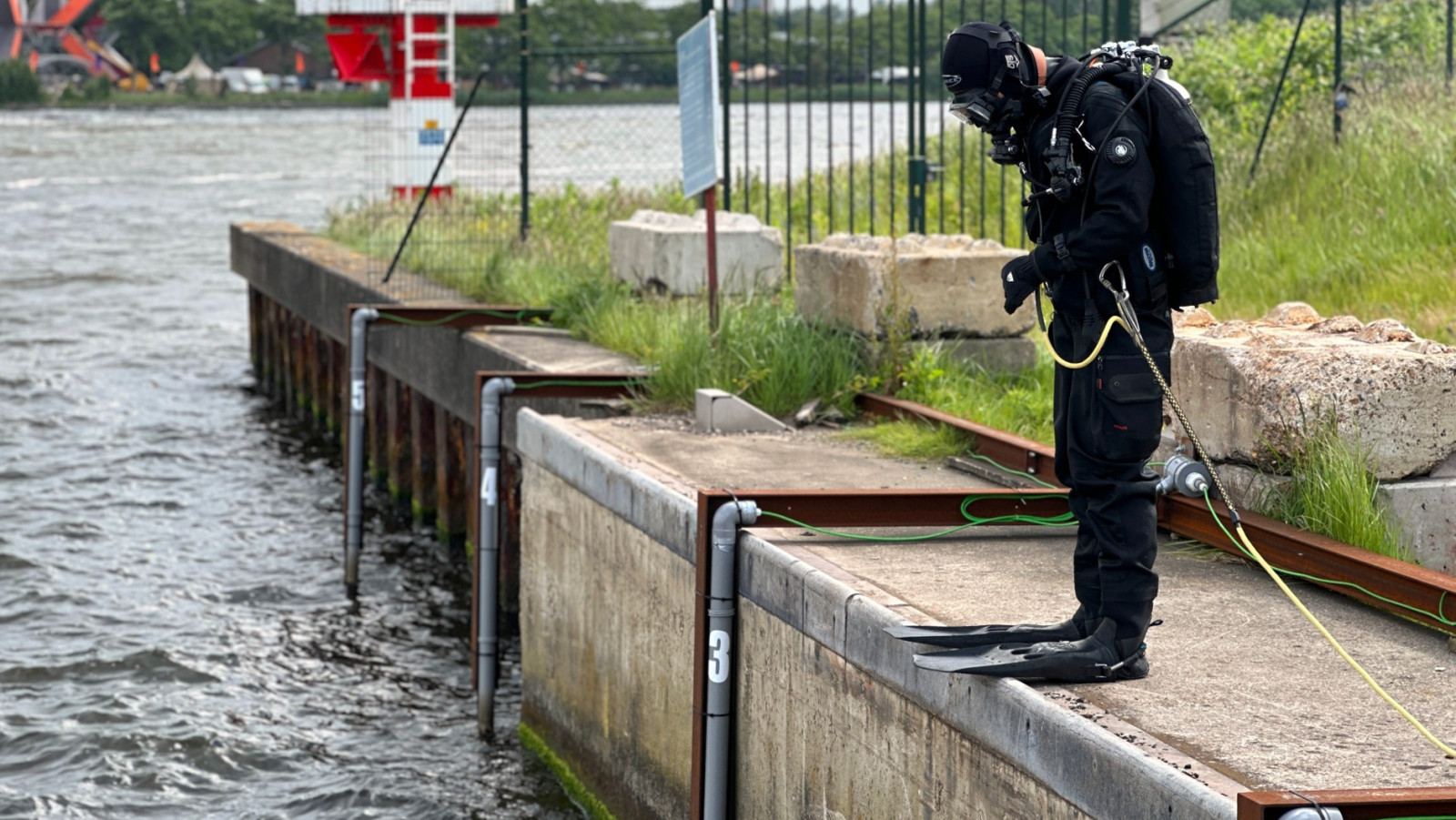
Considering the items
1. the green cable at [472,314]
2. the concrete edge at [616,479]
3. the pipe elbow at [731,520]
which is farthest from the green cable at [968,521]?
the green cable at [472,314]

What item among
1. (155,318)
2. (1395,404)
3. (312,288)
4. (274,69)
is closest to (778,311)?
(1395,404)

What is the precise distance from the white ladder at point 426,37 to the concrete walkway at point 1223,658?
17.6 meters

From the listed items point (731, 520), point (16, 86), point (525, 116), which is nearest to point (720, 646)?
point (731, 520)

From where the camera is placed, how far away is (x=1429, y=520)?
632cm

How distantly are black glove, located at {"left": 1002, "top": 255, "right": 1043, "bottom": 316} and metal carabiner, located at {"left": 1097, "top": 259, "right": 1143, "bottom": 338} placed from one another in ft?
0.61

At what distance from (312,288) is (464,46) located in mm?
20683

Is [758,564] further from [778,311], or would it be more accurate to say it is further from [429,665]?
[429,665]

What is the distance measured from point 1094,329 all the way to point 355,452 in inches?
319

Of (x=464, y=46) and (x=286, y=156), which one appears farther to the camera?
(x=286, y=156)

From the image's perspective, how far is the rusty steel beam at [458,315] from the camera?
39.9 ft

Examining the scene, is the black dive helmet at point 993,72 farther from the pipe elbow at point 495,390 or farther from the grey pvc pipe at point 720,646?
the pipe elbow at point 495,390

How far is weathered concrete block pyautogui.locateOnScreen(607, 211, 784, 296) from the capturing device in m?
11.7

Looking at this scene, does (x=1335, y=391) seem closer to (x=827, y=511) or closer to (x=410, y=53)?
(x=827, y=511)

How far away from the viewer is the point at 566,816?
8305 millimetres
